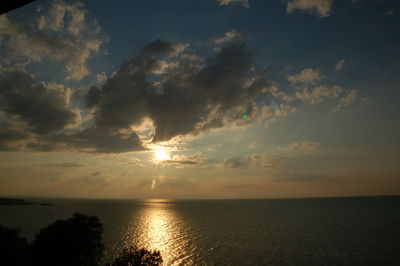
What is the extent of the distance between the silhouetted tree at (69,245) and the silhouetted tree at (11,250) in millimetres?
4276

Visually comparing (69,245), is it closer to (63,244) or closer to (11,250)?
(63,244)

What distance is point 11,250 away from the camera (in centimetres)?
3036

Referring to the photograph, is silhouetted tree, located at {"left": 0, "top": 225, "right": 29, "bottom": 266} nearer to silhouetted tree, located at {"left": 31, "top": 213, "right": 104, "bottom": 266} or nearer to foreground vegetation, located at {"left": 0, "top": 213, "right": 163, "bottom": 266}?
foreground vegetation, located at {"left": 0, "top": 213, "right": 163, "bottom": 266}

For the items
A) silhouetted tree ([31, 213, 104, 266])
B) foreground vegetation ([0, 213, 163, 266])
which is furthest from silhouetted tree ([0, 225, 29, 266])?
silhouetted tree ([31, 213, 104, 266])

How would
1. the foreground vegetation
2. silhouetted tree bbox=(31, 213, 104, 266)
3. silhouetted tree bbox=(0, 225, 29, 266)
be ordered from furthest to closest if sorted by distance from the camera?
silhouetted tree bbox=(31, 213, 104, 266)
the foreground vegetation
silhouetted tree bbox=(0, 225, 29, 266)

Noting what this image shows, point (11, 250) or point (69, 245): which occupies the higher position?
point (11, 250)

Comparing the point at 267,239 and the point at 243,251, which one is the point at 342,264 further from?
the point at 267,239

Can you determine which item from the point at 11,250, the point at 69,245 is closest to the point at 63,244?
the point at 69,245

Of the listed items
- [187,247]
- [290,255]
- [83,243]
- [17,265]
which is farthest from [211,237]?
[17,265]

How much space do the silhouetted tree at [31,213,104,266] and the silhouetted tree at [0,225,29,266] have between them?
168 inches

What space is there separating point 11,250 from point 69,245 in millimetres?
8126

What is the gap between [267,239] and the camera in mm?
81750

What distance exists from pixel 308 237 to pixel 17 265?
87.3 meters

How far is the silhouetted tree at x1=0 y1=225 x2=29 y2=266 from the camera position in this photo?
95.5 feet
